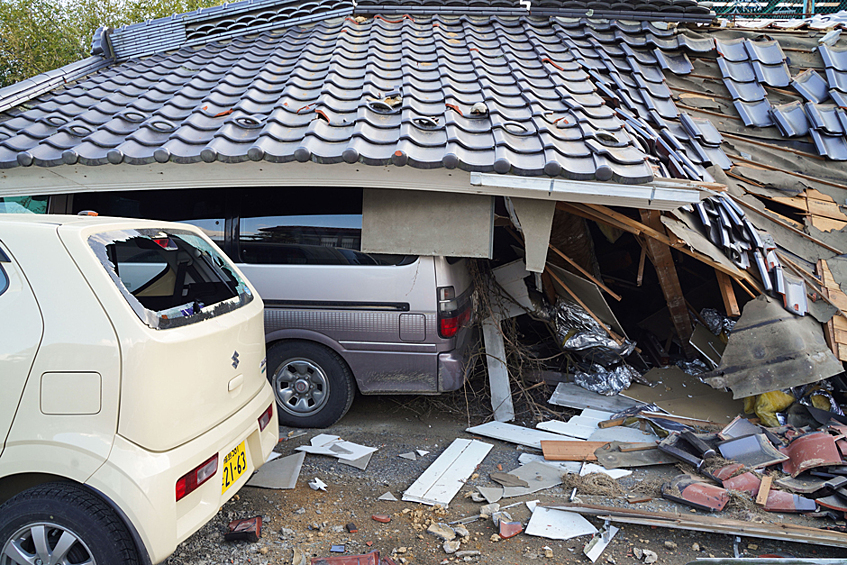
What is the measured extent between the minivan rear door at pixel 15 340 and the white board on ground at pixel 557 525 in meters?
2.72

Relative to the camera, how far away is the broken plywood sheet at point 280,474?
12.3 feet

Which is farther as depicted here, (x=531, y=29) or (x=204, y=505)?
(x=531, y=29)

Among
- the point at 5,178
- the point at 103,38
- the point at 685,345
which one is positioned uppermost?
the point at 103,38

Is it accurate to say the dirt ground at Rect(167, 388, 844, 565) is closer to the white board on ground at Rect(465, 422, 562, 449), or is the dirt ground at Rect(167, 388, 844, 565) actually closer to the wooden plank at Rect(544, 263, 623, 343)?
the white board on ground at Rect(465, 422, 562, 449)

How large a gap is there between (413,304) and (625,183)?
1864mm

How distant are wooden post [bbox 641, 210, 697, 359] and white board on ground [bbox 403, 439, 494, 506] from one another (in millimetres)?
2543

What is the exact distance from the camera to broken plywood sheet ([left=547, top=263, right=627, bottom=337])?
5260 millimetres

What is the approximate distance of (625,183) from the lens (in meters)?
4.14

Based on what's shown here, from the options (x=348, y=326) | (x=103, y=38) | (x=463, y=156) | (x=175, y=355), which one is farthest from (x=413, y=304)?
(x=103, y=38)

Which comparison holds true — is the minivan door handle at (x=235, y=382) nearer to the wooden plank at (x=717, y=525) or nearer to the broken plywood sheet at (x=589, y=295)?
the wooden plank at (x=717, y=525)

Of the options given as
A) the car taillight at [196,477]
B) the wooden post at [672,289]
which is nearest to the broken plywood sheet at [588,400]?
the wooden post at [672,289]

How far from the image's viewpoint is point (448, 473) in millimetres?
3955

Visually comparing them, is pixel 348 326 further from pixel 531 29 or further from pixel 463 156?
pixel 531 29

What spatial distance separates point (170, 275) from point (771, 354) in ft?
15.0
